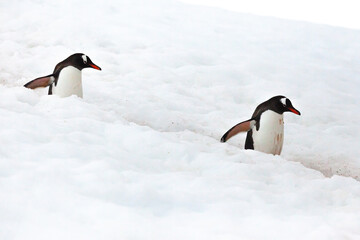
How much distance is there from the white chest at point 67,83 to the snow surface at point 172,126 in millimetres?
615

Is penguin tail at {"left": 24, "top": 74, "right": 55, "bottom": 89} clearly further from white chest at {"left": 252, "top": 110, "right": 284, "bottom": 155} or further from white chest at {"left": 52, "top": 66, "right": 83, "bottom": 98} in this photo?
white chest at {"left": 252, "top": 110, "right": 284, "bottom": 155}

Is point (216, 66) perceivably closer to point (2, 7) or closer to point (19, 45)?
point (19, 45)

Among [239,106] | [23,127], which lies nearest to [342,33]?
[239,106]

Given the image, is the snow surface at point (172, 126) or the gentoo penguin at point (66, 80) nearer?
the snow surface at point (172, 126)

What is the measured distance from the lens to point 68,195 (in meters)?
3.13

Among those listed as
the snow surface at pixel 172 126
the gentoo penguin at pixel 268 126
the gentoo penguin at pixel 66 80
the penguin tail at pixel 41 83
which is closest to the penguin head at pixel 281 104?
the gentoo penguin at pixel 268 126

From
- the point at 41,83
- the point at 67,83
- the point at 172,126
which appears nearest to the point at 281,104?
the point at 172,126

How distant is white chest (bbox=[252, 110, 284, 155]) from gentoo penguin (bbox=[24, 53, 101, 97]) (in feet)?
6.79

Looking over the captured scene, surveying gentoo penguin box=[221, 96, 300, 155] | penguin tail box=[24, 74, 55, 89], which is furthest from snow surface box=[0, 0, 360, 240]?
penguin tail box=[24, 74, 55, 89]

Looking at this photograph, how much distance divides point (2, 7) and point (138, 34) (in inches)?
120

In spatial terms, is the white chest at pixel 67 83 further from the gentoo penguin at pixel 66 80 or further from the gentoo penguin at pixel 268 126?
the gentoo penguin at pixel 268 126

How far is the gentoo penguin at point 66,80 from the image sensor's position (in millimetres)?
6062

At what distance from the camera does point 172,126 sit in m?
6.71

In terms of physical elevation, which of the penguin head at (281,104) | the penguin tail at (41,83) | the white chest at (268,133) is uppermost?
the penguin head at (281,104)
